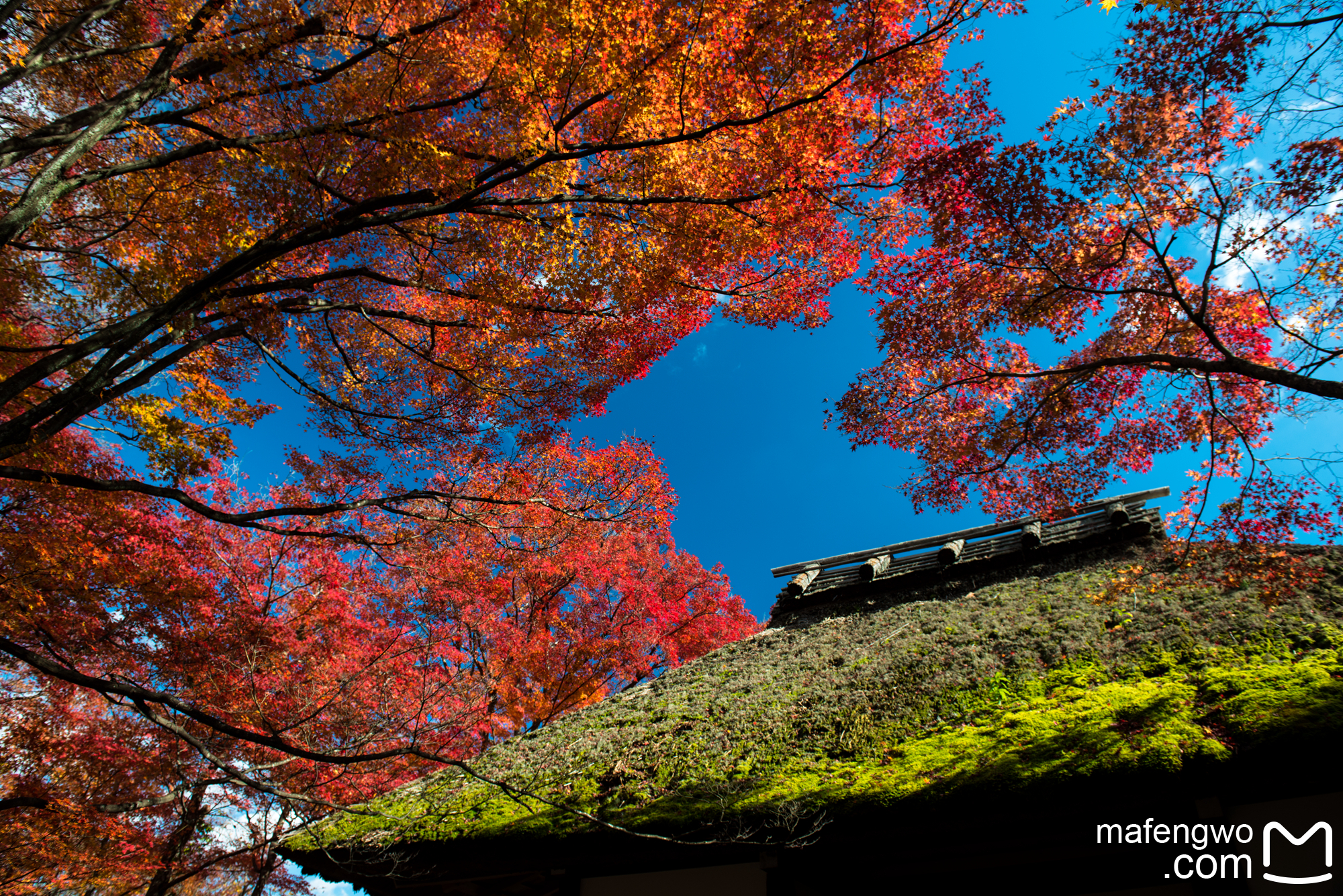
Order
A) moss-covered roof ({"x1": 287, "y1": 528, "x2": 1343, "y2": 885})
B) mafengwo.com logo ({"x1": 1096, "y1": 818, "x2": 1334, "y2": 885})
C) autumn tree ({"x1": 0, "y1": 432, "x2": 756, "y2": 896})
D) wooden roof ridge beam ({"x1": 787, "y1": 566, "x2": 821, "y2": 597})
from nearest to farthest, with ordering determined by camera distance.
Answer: mafengwo.com logo ({"x1": 1096, "y1": 818, "x2": 1334, "y2": 885}), moss-covered roof ({"x1": 287, "y1": 528, "x2": 1343, "y2": 885}), autumn tree ({"x1": 0, "y1": 432, "x2": 756, "y2": 896}), wooden roof ridge beam ({"x1": 787, "y1": 566, "x2": 821, "y2": 597})

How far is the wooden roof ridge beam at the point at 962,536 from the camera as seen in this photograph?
714 cm

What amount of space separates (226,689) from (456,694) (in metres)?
3.44

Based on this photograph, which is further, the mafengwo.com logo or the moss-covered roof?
the moss-covered roof

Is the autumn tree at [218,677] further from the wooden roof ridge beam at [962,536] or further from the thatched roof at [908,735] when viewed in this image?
the wooden roof ridge beam at [962,536]

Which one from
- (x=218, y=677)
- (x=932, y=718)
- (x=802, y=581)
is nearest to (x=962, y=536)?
(x=802, y=581)

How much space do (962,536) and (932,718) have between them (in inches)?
189

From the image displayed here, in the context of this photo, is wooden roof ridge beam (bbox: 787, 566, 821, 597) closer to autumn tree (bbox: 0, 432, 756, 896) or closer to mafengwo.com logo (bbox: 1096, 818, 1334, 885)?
autumn tree (bbox: 0, 432, 756, 896)

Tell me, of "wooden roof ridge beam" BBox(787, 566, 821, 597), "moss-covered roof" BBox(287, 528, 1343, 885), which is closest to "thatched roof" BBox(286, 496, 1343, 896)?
"moss-covered roof" BBox(287, 528, 1343, 885)

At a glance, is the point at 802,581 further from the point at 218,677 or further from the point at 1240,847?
the point at 218,677

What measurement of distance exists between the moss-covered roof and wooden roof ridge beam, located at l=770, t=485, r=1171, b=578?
2.62 ft

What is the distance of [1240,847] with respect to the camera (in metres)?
2.85

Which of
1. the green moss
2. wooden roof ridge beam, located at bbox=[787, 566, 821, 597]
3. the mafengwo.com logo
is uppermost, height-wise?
wooden roof ridge beam, located at bbox=[787, 566, 821, 597]

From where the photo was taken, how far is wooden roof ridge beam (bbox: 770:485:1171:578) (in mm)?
7137

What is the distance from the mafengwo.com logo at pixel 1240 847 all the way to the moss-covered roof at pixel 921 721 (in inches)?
18.2
